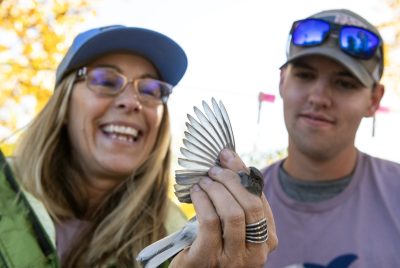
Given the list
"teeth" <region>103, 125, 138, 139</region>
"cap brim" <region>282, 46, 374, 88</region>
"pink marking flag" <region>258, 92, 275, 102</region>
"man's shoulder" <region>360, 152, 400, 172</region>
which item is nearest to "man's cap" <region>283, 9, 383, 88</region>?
"cap brim" <region>282, 46, 374, 88</region>

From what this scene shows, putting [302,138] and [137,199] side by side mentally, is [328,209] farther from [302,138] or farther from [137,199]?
[137,199]

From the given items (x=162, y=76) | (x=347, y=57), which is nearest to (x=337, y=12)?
(x=347, y=57)

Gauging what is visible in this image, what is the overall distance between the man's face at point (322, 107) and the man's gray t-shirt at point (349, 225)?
0.48 ft

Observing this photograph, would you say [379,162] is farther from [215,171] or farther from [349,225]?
[215,171]

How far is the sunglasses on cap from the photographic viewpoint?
1746 millimetres

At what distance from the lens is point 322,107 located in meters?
1.66

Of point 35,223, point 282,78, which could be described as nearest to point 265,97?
point 282,78

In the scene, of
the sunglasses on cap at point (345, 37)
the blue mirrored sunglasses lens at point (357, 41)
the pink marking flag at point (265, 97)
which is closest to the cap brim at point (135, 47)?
the sunglasses on cap at point (345, 37)

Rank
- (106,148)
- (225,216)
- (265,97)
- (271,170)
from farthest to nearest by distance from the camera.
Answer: (265,97)
(271,170)
(106,148)
(225,216)

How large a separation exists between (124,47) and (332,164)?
0.88 meters

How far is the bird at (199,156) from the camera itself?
2.65 feet

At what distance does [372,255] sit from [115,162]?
889mm

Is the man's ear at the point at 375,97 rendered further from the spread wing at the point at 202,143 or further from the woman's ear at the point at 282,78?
the spread wing at the point at 202,143

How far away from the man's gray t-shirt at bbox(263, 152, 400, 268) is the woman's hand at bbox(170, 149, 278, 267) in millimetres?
762
